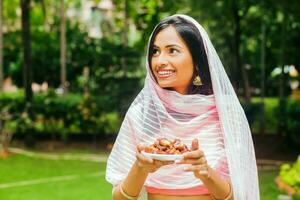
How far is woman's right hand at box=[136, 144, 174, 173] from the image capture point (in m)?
1.56

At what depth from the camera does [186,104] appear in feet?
5.85

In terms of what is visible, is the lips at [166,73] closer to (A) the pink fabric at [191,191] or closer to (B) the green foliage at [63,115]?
(A) the pink fabric at [191,191]

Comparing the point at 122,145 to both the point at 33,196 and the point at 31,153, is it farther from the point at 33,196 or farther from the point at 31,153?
the point at 31,153

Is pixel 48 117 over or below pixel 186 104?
below

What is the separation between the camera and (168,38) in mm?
1836

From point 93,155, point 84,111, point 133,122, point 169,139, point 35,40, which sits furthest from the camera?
point 35,40

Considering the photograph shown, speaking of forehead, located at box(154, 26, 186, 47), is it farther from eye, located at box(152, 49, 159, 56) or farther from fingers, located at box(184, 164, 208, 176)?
fingers, located at box(184, 164, 208, 176)

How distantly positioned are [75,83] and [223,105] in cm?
1272

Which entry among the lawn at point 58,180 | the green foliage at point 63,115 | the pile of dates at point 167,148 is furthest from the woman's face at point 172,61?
the green foliage at point 63,115

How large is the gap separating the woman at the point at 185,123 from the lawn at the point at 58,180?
170 inches

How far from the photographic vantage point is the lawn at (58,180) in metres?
6.16

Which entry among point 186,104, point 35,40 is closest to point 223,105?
point 186,104

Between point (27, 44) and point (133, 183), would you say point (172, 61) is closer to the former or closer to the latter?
point (133, 183)

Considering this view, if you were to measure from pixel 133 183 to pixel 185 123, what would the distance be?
0.24 m
